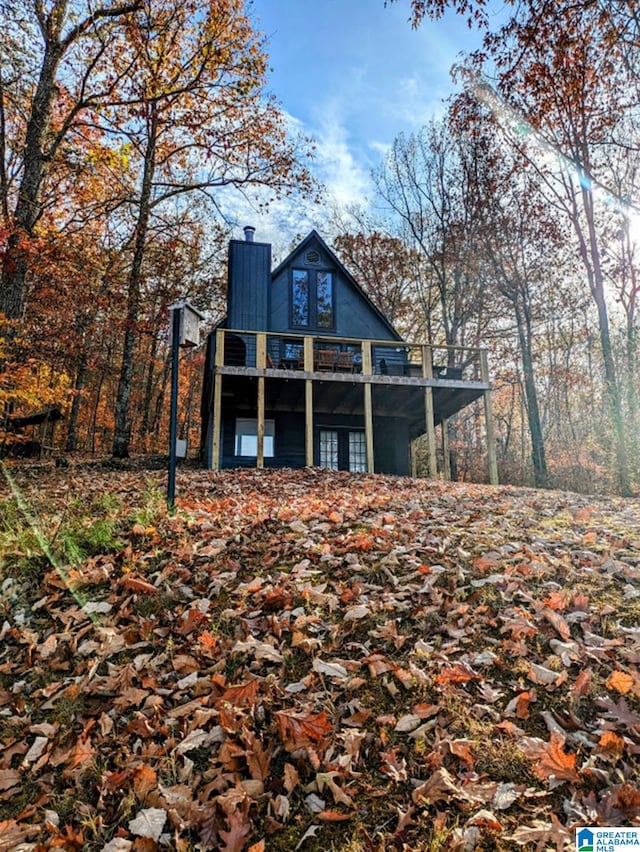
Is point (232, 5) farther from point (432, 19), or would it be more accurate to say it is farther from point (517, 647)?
point (517, 647)

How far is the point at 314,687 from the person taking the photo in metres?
2.93

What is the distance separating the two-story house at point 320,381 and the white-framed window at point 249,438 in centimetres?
3

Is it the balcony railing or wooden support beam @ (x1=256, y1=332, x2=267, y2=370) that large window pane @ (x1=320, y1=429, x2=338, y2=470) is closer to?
the balcony railing

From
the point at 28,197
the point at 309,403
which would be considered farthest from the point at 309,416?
the point at 28,197

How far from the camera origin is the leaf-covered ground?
2164 mm

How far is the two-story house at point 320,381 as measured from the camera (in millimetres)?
14531

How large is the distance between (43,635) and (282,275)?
49.0 feet

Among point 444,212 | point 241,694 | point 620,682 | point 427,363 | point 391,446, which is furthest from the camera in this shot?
point 444,212

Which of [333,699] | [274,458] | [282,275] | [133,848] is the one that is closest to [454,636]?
[333,699]

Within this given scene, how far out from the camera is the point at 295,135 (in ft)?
50.1

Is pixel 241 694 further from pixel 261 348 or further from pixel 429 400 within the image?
pixel 429 400

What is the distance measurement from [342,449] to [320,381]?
3817 mm

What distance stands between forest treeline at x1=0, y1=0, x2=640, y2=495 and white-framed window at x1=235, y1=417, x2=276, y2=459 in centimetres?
359

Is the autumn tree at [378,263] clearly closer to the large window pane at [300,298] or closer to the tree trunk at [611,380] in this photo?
the large window pane at [300,298]
